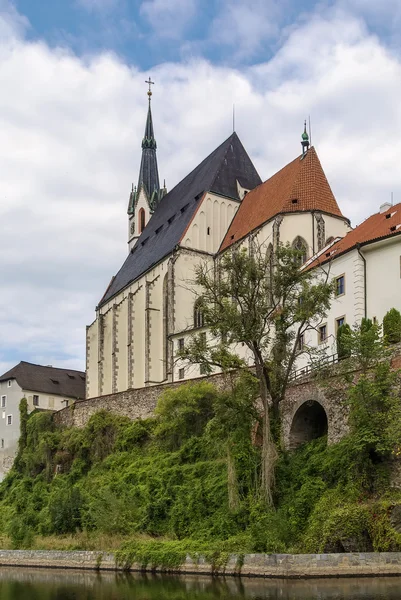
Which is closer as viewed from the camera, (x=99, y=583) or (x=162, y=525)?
(x=99, y=583)

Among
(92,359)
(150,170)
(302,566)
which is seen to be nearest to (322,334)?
(302,566)

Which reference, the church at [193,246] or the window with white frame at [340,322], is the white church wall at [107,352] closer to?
the church at [193,246]

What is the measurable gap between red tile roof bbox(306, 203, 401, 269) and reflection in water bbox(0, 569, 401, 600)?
724 inches

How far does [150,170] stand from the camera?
10275 centimetres

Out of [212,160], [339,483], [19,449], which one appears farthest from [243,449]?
[212,160]

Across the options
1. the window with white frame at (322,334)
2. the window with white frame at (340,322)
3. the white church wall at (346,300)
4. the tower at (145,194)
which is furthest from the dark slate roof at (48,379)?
the window with white frame at (340,322)

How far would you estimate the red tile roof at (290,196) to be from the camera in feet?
188

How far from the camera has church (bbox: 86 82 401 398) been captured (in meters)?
Answer: 56.4

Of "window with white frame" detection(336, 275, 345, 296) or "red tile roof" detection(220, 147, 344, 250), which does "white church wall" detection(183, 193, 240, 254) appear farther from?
"window with white frame" detection(336, 275, 345, 296)

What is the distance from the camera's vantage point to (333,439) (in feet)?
117

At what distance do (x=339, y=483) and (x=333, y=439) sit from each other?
3.12m

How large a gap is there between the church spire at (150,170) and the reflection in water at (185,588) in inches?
2627

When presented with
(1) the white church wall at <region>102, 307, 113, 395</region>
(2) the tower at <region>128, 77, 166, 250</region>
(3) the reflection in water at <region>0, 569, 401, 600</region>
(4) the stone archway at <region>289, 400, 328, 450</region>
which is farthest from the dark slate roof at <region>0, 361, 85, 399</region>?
(4) the stone archway at <region>289, 400, 328, 450</region>

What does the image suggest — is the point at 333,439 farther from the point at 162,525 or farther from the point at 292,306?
the point at 162,525
